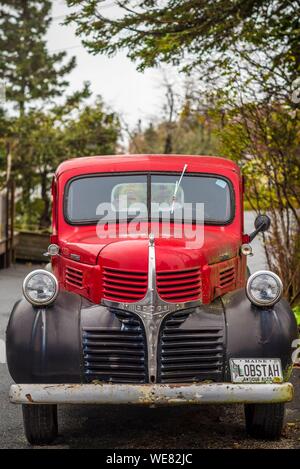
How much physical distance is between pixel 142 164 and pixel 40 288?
1.62m

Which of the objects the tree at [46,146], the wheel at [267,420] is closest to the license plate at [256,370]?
the wheel at [267,420]

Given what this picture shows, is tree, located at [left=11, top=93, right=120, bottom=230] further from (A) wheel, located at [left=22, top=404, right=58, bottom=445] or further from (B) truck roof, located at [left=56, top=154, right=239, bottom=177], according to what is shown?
(A) wheel, located at [left=22, top=404, right=58, bottom=445]

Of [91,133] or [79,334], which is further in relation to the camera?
[91,133]

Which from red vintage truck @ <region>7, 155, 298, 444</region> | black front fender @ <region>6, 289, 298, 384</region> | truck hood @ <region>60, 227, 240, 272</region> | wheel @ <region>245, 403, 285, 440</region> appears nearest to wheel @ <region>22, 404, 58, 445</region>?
red vintage truck @ <region>7, 155, 298, 444</region>

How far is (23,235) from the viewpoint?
67.0 ft

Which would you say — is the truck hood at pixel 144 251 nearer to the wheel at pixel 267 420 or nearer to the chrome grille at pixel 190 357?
the chrome grille at pixel 190 357

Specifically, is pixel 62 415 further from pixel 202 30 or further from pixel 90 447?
pixel 202 30

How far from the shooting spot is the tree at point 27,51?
34.4m

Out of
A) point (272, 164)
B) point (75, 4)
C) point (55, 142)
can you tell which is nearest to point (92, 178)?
point (272, 164)

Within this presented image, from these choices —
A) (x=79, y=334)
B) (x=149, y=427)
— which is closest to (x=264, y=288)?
(x=79, y=334)

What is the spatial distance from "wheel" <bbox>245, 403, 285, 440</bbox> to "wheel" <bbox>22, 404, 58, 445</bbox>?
135cm

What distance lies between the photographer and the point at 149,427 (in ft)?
19.1

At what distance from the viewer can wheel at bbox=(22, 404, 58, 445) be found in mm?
5336

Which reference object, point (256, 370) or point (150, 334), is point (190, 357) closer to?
point (150, 334)
